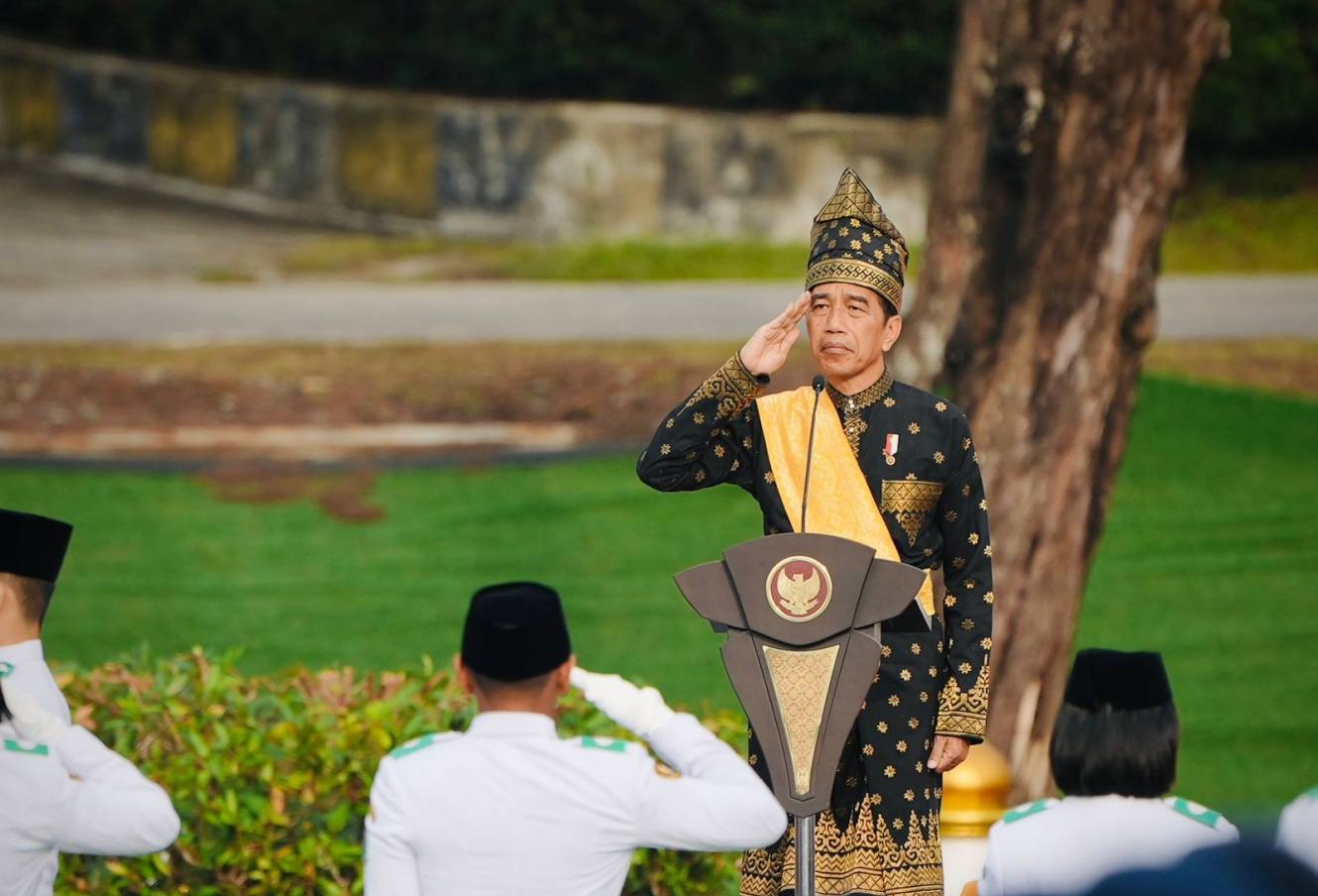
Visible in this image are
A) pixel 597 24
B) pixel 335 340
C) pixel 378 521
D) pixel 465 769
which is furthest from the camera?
pixel 597 24

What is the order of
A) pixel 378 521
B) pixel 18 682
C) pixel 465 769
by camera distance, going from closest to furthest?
pixel 465 769, pixel 18 682, pixel 378 521

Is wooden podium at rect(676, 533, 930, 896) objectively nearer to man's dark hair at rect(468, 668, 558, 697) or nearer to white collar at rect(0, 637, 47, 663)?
man's dark hair at rect(468, 668, 558, 697)

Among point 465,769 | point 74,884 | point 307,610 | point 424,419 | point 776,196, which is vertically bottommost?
point 74,884

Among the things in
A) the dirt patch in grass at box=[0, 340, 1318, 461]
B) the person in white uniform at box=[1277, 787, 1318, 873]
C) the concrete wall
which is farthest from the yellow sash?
the concrete wall

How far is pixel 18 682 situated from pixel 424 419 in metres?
7.87

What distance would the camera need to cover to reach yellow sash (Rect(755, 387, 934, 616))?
4.39 m

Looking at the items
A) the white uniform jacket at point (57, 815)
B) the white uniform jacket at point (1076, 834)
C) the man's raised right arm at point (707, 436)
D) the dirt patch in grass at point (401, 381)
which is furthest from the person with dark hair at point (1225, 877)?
the dirt patch in grass at point (401, 381)

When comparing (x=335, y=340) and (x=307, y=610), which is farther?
(x=335, y=340)

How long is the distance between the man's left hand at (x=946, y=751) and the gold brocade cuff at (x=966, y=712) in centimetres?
2

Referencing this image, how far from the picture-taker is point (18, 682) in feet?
12.6

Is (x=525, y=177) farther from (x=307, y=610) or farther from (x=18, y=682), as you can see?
(x=18, y=682)

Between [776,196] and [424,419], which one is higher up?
[776,196]

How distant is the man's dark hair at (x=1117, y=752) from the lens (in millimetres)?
3502

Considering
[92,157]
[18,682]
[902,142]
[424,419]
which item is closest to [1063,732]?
[18,682]
